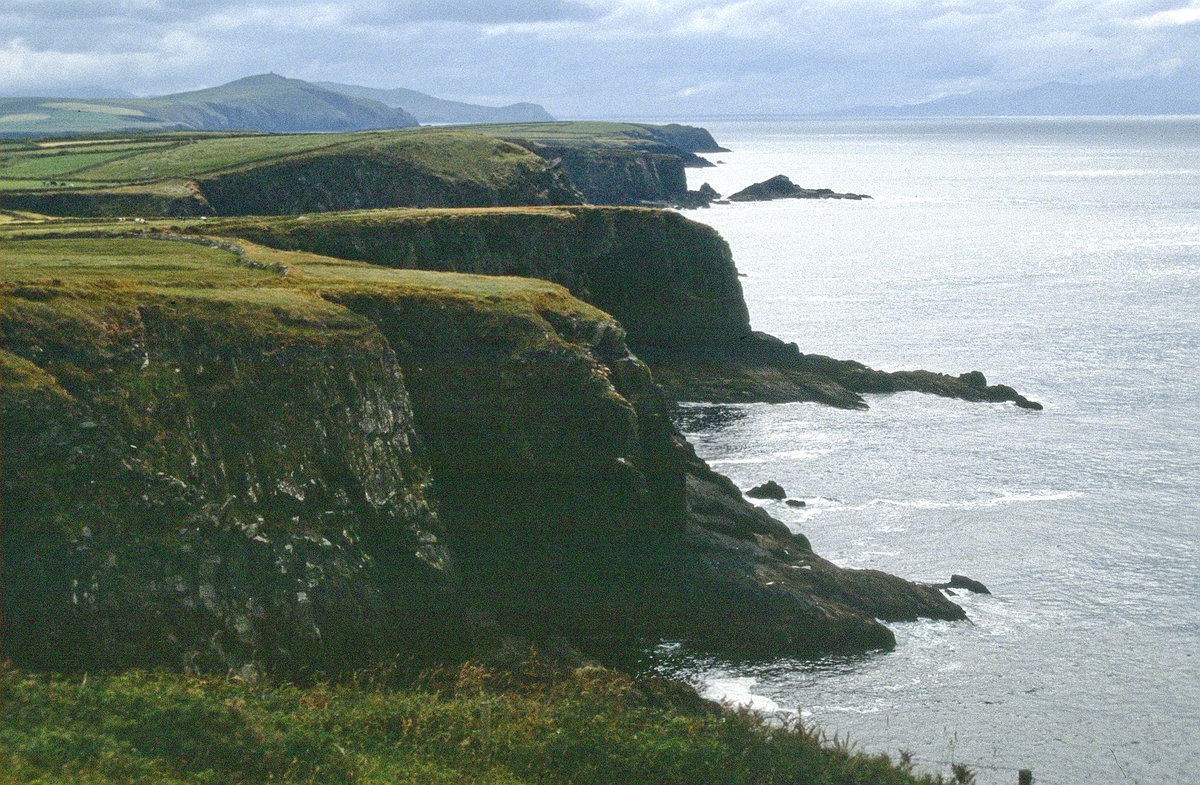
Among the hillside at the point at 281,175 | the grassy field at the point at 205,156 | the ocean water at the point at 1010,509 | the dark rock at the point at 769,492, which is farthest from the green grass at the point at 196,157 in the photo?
the dark rock at the point at 769,492

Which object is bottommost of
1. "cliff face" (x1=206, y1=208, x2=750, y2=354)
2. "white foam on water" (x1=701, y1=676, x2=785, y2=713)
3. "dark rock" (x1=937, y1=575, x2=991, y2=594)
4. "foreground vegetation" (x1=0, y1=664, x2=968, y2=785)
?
"white foam on water" (x1=701, y1=676, x2=785, y2=713)

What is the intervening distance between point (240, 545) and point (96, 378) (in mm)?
6757

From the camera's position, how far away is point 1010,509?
58500 mm

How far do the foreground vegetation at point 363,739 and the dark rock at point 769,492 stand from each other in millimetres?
29812

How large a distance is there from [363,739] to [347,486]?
1452cm

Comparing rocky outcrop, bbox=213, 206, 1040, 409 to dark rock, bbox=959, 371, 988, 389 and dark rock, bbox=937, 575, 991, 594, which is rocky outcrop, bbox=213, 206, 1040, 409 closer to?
dark rock, bbox=959, 371, 988, 389

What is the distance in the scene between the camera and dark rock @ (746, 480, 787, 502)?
59.5m

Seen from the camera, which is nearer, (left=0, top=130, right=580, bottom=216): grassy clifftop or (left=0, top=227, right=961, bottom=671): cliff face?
(left=0, top=227, right=961, bottom=671): cliff face

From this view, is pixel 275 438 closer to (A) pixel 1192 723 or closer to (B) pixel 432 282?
(B) pixel 432 282

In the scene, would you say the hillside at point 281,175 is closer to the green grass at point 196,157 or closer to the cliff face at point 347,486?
the green grass at point 196,157

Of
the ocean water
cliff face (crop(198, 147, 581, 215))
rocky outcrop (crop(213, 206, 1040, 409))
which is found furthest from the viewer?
cliff face (crop(198, 147, 581, 215))

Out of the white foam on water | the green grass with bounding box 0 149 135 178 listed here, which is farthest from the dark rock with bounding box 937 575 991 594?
the green grass with bounding box 0 149 135 178

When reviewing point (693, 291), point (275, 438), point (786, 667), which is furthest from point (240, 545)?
point (693, 291)

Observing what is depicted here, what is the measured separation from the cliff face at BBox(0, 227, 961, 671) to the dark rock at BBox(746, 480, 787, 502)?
280 inches
